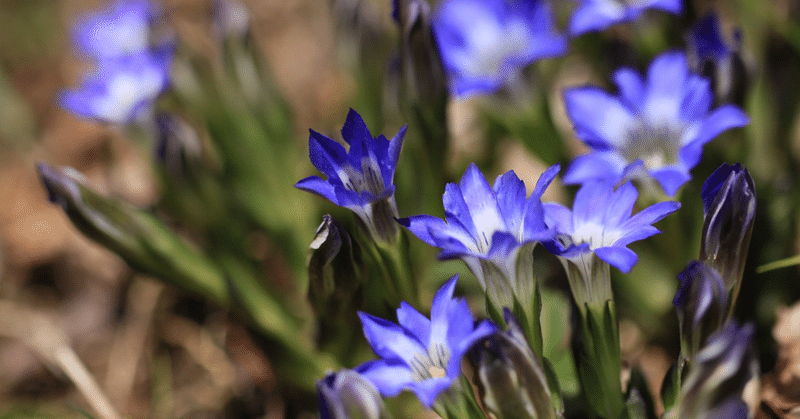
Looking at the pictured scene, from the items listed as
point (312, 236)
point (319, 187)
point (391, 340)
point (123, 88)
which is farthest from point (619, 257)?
point (123, 88)

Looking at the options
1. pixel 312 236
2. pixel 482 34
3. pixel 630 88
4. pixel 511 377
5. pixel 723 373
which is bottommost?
pixel 723 373

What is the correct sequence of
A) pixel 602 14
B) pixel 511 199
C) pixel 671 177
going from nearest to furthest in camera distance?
pixel 511 199 < pixel 671 177 < pixel 602 14

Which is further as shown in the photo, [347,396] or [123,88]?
[123,88]

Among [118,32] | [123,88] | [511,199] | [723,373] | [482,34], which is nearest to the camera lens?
[723,373]

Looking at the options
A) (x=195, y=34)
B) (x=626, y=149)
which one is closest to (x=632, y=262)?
(x=626, y=149)

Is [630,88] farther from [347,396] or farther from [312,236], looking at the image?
[312,236]

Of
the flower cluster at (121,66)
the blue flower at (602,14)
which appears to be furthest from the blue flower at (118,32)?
the blue flower at (602,14)

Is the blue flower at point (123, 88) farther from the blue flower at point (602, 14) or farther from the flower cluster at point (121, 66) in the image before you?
the blue flower at point (602, 14)

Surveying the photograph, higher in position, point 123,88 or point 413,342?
point 123,88
